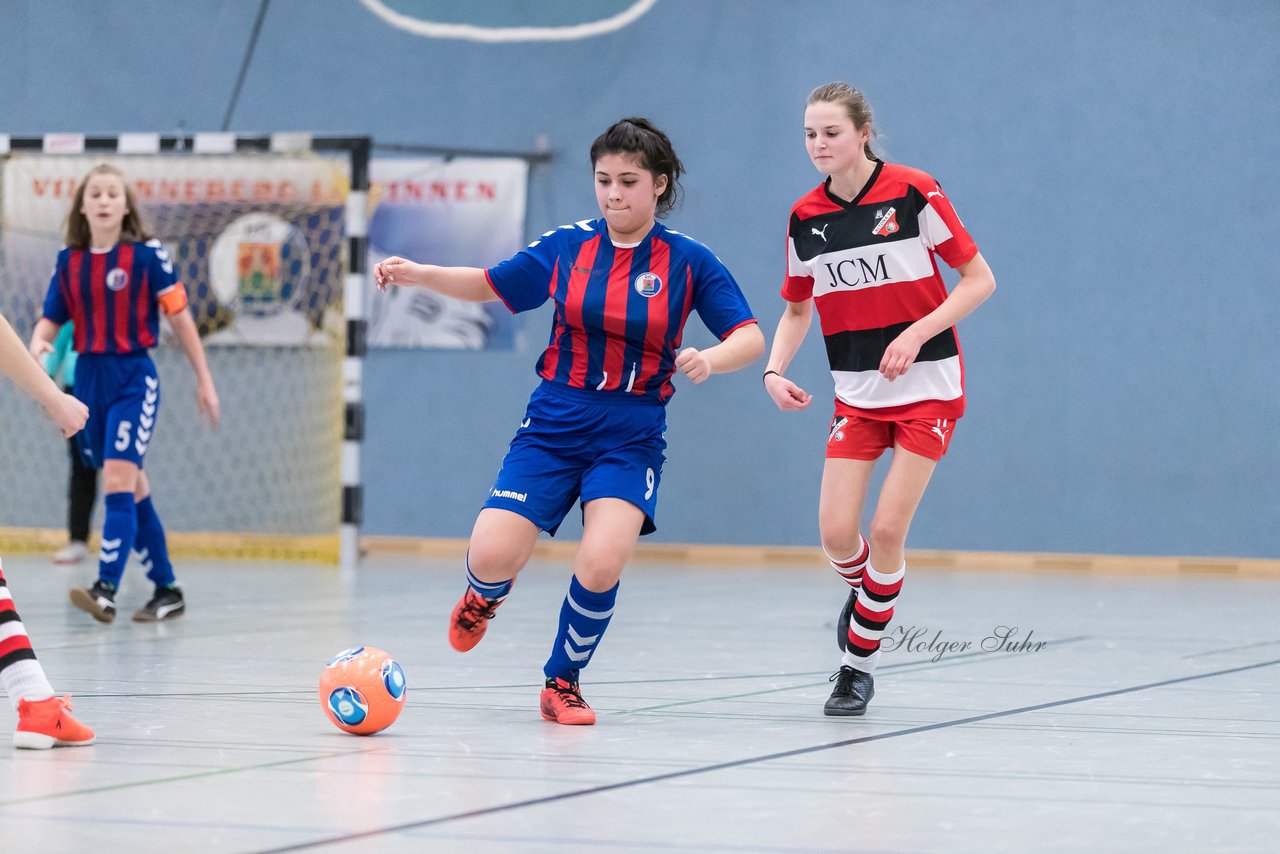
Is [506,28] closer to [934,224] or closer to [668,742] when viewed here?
[934,224]

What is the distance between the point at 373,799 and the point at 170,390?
31.6 feet

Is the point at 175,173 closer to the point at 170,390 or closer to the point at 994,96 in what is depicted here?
the point at 170,390

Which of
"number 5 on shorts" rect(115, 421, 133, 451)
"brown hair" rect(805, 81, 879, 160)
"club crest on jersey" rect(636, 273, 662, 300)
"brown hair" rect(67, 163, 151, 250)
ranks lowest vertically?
"number 5 on shorts" rect(115, 421, 133, 451)

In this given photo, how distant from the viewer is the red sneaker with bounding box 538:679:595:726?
4195 mm

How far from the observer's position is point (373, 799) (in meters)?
3.13

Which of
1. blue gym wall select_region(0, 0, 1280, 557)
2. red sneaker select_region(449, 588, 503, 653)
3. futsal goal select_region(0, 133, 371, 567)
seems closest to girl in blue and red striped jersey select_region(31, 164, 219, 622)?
red sneaker select_region(449, 588, 503, 653)

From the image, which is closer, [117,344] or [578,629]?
[578,629]

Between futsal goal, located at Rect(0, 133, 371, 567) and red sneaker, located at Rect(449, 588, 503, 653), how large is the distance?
7268 millimetres

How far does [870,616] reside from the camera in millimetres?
4684

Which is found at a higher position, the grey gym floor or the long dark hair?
the long dark hair

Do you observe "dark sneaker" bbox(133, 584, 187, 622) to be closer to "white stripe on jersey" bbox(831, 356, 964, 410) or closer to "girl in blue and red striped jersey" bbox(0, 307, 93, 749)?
Result: "girl in blue and red striped jersey" bbox(0, 307, 93, 749)

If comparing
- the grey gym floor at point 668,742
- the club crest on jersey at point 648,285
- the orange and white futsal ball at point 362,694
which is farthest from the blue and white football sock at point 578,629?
the club crest on jersey at point 648,285

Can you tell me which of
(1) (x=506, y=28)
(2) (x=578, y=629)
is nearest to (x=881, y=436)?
(2) (x=578, y=629)

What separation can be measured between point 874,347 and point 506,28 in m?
7.71
